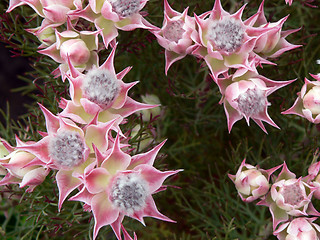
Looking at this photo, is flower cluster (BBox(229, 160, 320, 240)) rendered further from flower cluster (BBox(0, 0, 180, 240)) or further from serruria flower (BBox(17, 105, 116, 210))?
serruria flower (BBox(17, 105, 116, 210))

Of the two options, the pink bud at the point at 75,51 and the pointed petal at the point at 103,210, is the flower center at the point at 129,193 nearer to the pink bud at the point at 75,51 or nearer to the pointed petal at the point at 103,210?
the pointed petal at the point at 103,210

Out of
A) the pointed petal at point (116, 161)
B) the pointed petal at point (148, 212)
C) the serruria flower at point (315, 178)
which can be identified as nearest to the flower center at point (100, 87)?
the pointed petal at point (116, 161)

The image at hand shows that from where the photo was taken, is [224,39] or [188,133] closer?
[224,39]

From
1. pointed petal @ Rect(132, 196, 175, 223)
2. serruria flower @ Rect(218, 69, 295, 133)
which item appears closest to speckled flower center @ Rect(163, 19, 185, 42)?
serruria flower @ Rect(218, 69, 295, 133)

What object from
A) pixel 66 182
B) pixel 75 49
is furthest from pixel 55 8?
pixel 66 182

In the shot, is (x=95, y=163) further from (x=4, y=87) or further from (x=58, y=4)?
(x=4, y=87)

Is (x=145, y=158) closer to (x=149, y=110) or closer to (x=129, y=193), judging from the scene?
(x=129, y=193)
